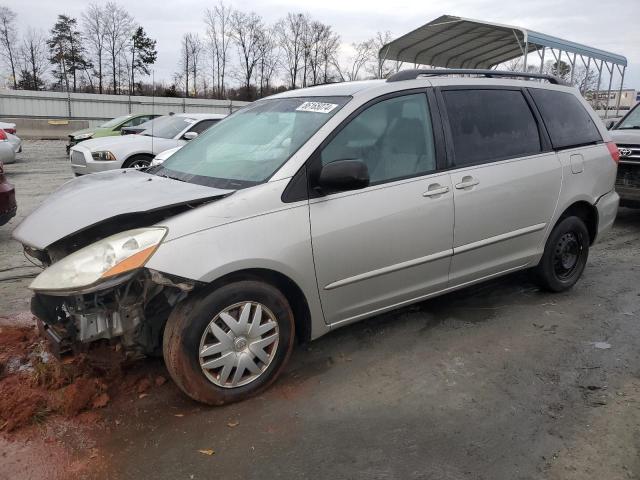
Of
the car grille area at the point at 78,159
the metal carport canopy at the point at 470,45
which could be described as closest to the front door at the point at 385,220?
the car grille area at the point at 78,159

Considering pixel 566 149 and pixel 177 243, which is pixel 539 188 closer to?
pixel 566 149

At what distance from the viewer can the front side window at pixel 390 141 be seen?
3.26 meters

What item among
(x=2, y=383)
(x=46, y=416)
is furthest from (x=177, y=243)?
(x=2, y=383)

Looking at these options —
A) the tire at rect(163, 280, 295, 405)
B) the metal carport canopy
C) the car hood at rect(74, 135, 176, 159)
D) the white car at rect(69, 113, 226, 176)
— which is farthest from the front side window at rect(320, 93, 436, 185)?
the metal carport canopy

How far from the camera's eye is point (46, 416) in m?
2.82

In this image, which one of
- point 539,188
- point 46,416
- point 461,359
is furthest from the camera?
point 539,188

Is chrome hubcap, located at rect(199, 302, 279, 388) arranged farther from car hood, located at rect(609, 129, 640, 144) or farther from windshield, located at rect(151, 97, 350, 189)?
car hood, located at rect(609, 129, 640, 144)

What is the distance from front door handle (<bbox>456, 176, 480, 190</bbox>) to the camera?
3.61m

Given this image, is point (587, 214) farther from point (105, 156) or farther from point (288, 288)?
point (105, 156)

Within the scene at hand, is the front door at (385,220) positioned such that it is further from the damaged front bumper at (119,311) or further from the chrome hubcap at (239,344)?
the damaged front bumper at (119,311)

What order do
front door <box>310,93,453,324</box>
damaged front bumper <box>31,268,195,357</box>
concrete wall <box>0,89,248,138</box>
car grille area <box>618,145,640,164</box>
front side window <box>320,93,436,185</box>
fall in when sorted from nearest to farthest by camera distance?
damaged front bumper <box>31,268,195,357</box> → front door <box>310,93,453,324</box> → front side window <box>320,93,436,185</box> → car grille area <box>618,145,640,164</box> → concrete wall <box>0,89,248,138</box>

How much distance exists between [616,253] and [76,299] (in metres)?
5.95

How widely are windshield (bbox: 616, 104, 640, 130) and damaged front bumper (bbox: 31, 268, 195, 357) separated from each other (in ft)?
25.7

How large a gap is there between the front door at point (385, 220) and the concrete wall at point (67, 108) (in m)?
26.1
